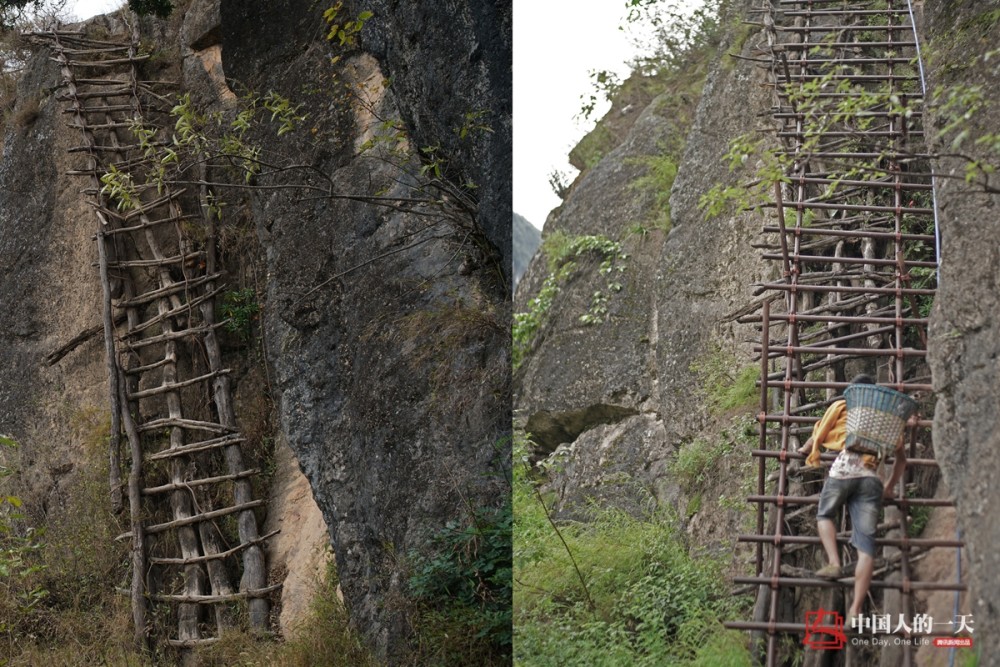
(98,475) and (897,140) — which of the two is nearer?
(897,140)

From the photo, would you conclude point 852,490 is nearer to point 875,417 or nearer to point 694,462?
point 875,417

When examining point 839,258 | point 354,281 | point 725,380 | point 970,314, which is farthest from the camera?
point 354,281

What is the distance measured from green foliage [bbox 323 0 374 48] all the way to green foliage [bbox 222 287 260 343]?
1.13 metres

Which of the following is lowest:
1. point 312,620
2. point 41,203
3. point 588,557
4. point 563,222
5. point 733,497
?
point 312,620

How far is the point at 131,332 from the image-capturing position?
430 cm

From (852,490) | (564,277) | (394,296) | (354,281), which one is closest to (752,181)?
(564,277)

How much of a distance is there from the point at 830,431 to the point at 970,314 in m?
0.45

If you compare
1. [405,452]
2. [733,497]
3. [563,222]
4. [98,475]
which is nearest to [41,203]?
[98,475]

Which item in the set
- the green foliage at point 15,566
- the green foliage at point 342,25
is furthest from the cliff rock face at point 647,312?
the green foliage at point 15,566

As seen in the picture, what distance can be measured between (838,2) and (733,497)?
1.47m

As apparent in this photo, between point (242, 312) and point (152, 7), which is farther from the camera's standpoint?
point (152, 7)

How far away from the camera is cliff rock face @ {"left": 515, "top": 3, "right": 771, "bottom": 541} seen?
299 centimetres

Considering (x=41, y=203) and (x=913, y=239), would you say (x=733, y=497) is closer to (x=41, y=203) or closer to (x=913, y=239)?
(x=913, y=239)

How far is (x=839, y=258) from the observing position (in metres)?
2.70
